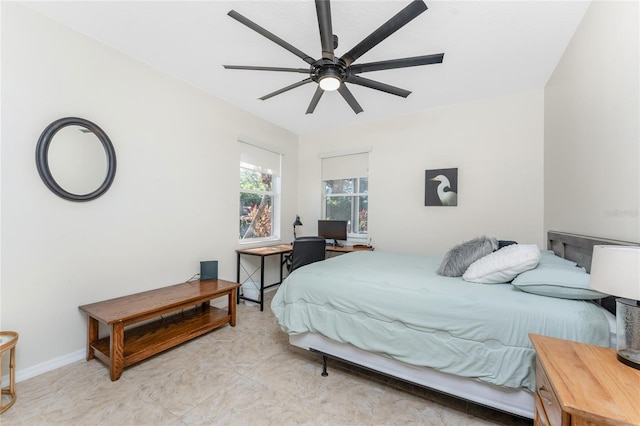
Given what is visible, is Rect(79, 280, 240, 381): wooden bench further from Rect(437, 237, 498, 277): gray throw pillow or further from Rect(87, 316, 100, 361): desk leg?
Rect(437, 237, 498, 277): gray throw pillow

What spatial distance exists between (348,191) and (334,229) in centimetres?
75

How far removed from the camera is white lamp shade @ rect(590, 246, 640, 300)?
84 centimetres

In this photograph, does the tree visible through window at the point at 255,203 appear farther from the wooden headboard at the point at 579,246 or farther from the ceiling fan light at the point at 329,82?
the wooden headboard at the point at 579,246

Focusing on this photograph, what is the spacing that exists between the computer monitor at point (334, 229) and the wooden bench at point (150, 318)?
181 cm

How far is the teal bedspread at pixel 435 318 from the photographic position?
131cm

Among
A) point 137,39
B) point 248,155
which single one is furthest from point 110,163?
point 248,155

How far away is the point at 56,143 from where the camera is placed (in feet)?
6.79

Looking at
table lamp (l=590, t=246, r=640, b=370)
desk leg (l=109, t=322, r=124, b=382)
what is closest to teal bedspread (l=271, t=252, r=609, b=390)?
table lamp (l=590, t=246, r=640, b=370)

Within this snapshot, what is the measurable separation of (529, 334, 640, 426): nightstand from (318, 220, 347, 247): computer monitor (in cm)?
304

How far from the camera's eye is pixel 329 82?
1944 mm

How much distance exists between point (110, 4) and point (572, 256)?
4.01 meters

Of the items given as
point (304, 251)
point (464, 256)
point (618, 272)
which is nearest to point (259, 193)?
point (304, 251)

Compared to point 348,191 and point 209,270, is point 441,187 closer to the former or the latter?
point 348,191

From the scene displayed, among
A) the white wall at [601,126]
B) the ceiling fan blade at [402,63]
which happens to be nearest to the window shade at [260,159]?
the ceiling fan blade at [402,63]
